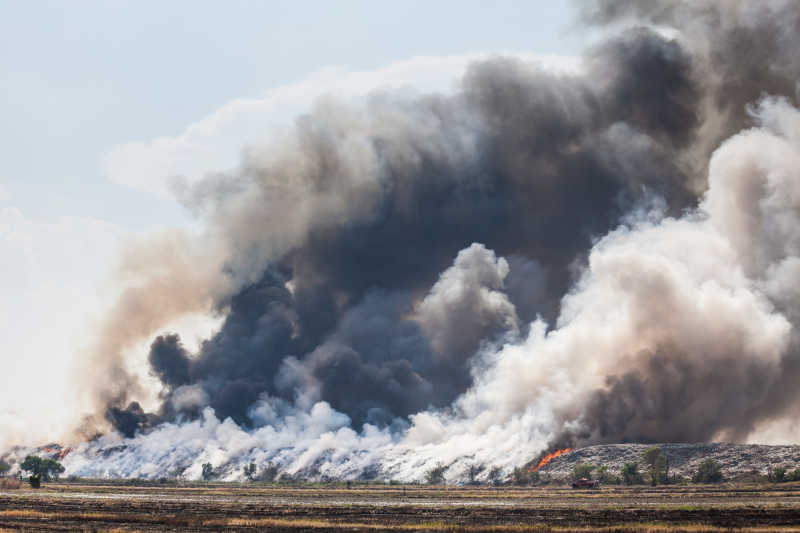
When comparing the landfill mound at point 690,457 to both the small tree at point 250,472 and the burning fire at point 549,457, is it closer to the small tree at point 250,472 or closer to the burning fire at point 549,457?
the burning fire at point 549,457

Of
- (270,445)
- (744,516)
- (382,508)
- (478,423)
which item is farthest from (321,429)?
(744,516)

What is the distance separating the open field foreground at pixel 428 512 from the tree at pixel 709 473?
1626 cm

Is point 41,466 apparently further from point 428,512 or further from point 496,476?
point 428,512

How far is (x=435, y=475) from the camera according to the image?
6112 inches

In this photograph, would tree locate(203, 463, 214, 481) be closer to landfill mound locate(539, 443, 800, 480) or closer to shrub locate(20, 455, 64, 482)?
shrub locate(20, 455, 64, 482)

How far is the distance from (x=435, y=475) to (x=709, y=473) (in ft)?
151

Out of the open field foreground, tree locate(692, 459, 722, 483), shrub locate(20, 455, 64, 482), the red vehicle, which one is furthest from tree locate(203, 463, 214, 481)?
tree locate(692, 459, 722, 483)

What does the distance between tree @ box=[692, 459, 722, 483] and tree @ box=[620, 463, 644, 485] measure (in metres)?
7.88

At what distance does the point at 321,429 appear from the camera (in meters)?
197

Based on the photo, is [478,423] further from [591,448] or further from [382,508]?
[382,508]

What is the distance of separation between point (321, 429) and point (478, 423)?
37.1 m

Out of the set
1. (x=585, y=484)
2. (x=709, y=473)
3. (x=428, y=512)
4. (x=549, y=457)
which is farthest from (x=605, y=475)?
(x=428, y=512)

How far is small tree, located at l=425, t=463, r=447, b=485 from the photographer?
6043 inches

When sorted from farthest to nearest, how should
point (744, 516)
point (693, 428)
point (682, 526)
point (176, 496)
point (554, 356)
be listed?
1. point (554, 356)
2. point (693, 428)
3. point (176, 496)
4. point (744, 516)
5. point (682, 526)
